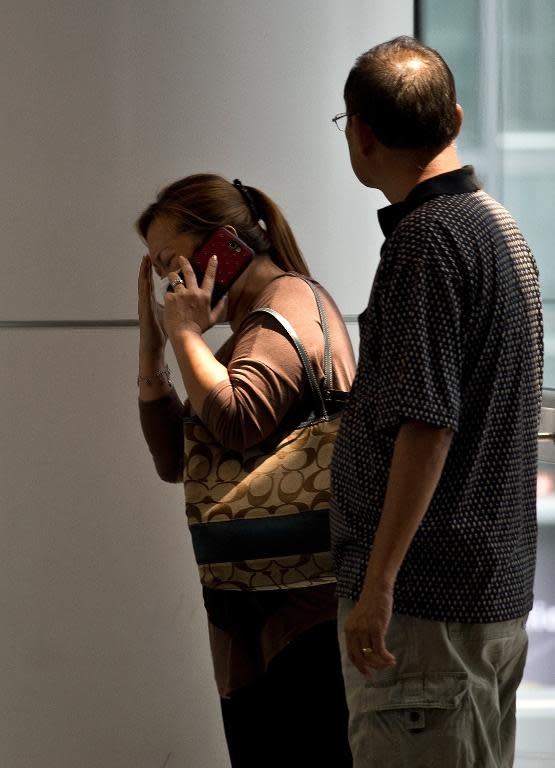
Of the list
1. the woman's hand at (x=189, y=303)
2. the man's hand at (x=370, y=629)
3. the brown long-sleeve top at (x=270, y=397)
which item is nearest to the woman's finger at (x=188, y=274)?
the woman's hand at (x=189, y=303)

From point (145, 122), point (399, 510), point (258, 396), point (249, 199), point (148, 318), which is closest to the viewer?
point (399, 510)

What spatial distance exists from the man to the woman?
308 millimetres

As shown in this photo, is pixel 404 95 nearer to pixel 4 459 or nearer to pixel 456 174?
pixel 456 174

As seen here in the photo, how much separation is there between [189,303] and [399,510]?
688mm

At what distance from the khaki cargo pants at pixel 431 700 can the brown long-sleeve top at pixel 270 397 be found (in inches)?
16.0

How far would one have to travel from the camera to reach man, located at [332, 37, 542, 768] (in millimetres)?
1236

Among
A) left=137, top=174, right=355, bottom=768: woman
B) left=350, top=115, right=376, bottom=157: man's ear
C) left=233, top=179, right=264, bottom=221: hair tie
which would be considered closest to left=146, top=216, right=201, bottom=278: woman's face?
left=137, top=174, right=355, bottom=768: woman

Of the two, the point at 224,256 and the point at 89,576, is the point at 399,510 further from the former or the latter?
the point at 89,576

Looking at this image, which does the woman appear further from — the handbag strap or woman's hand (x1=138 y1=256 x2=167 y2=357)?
woman's hand (x1=138 y1=256 x2=167 y2=357)

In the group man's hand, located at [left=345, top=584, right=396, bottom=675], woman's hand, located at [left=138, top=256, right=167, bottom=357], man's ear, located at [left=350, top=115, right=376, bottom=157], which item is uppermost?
man's ear, located at [left=350, top=115, right=376, bottom=157]

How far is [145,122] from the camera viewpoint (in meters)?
2.34

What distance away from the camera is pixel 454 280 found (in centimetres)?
125

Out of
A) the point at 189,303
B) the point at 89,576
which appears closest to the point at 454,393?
the point at 189,303

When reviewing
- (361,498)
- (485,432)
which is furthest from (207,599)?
(485,432)
